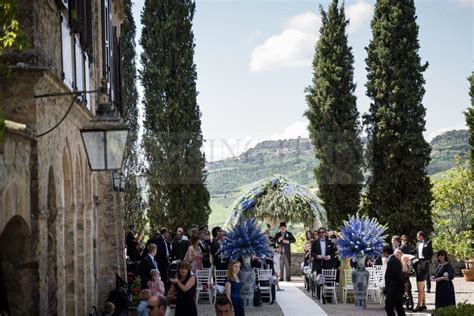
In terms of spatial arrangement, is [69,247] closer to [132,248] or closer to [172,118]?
[132,248]

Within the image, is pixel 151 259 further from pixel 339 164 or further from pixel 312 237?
pixel 339 164

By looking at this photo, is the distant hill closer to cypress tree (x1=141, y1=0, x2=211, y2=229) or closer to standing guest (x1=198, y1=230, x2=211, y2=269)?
cypress tree (x1=141, y1=0, x2=211, y2=229)

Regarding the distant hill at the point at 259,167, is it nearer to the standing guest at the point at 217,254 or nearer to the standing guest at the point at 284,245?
the standing guest at the point at 284,245

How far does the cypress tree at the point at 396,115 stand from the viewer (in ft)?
117

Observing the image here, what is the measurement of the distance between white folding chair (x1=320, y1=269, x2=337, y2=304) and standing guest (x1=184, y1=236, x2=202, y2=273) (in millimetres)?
3162

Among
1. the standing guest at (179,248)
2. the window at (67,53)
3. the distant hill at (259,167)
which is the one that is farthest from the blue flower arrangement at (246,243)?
the distant hill at (259,167)

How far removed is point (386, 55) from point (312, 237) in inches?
464

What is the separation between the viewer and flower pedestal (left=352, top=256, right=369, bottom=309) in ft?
68.7

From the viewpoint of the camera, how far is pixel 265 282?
2312 centimetres

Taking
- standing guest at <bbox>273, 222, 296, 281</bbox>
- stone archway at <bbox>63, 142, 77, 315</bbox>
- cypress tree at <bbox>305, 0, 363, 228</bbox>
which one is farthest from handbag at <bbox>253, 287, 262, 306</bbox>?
cypress tree at <bbox>305, 0, 363, 228</bbox>

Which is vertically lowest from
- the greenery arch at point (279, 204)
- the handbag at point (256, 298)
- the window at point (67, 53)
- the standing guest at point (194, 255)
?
the handbag at point (256, 298)

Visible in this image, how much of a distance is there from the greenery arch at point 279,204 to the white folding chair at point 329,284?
8.92 meters

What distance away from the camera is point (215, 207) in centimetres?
12025

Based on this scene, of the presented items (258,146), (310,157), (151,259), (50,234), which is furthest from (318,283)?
(258,146)
